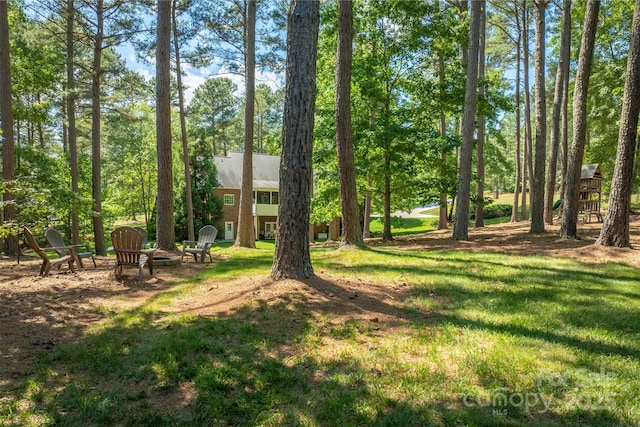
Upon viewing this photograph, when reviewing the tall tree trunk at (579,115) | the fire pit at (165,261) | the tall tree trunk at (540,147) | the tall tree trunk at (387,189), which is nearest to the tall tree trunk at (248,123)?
the fire pit at (165,261)

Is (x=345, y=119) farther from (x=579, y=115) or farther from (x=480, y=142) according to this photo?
(x=480, y=142)

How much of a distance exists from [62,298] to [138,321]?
196 centimetres

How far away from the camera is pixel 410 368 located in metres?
3.13

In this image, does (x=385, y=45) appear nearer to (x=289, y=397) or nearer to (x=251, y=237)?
(x=251, y=237)

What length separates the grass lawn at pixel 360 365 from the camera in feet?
8.51

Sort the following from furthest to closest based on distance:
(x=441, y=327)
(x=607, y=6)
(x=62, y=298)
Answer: (x=607, y=6)
(x=62, y=298)
(x=441, y=327)

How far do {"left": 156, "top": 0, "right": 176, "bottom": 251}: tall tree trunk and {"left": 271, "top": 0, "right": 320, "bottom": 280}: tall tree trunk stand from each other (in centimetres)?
590

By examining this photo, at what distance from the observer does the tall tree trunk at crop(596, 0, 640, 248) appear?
7.28 meters

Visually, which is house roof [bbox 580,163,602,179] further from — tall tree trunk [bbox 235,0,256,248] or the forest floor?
tall tree trunk [bbox 235,0,256,248]

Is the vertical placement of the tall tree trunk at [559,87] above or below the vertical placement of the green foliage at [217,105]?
below

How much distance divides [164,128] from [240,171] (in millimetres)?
20328

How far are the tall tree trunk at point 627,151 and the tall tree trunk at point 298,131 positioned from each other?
6.36 meters

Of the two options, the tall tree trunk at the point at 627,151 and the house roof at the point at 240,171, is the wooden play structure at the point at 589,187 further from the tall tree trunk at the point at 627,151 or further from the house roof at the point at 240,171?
the house roof at the point at 240,171

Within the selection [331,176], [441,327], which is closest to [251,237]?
[331,176]
